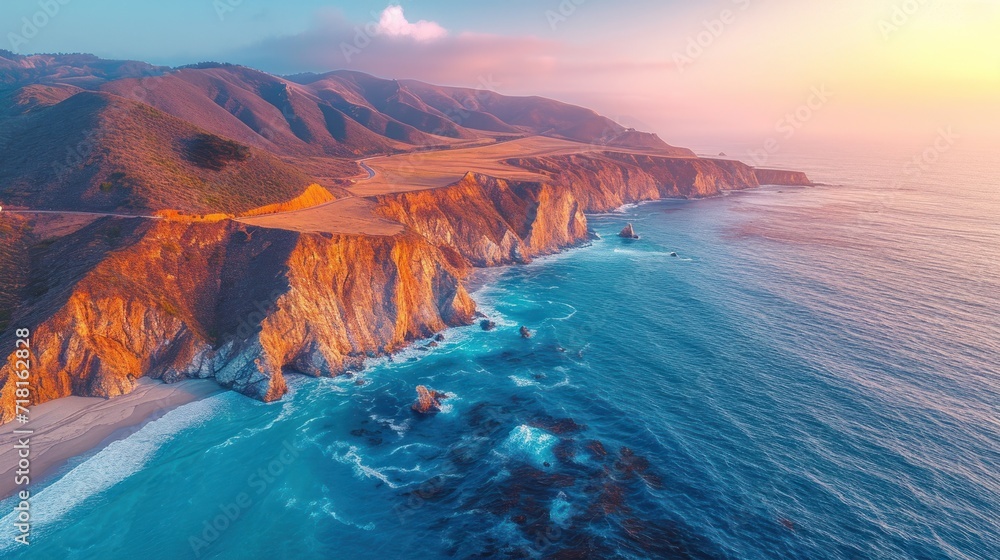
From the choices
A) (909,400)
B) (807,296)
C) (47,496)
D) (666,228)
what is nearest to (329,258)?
(47,496)

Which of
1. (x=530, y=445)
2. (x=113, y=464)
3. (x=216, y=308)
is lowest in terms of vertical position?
(x=113, y=464)

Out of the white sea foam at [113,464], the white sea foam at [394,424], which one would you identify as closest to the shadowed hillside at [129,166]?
the white sea foam at [113,464]

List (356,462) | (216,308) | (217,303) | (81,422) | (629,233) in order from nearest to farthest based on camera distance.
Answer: (356,462), (81,422), (216,308), (217,303), (629,233)

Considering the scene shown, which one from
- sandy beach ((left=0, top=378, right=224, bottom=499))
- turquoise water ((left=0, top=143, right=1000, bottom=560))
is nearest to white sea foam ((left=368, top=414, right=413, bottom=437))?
turquoise water ((left=0, top=143, right=1000, bottom=560))

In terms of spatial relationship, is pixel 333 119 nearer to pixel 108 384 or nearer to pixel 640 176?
pixel 640 176

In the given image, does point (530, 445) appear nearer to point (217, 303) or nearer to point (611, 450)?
point (611, 450)

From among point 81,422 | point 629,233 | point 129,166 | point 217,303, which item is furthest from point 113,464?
point 629,233
